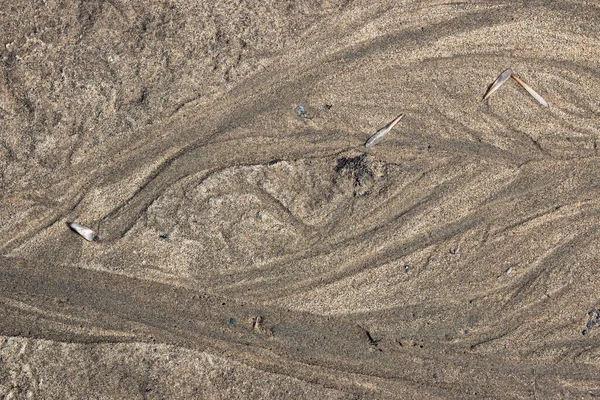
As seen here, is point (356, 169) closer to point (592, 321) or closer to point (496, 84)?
point (496, 84)

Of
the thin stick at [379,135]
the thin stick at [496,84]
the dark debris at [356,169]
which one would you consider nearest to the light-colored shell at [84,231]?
the dark debris at [356,169]

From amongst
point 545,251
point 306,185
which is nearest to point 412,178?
point 306,185

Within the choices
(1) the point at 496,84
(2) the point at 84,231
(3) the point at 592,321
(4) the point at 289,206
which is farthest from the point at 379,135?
(2) the point at 84,231

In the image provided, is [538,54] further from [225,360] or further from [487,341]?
[225,360]

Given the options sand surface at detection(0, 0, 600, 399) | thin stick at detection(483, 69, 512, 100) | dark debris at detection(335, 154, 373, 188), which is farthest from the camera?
thin stick at detection(483, 69, 512, 100)

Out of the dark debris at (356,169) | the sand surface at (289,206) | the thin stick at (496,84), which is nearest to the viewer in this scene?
the sand surface at (289,206)

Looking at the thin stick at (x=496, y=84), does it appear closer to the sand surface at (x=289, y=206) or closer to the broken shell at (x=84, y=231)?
the sand surface at (x=289, y=206)

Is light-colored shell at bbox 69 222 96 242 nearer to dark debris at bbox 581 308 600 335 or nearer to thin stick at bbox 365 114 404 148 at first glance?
thin stick at bbox 365 114 404 148

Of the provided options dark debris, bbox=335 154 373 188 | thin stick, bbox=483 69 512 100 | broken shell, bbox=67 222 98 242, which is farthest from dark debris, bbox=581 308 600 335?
broken shell, bbox=67 222 98 242
